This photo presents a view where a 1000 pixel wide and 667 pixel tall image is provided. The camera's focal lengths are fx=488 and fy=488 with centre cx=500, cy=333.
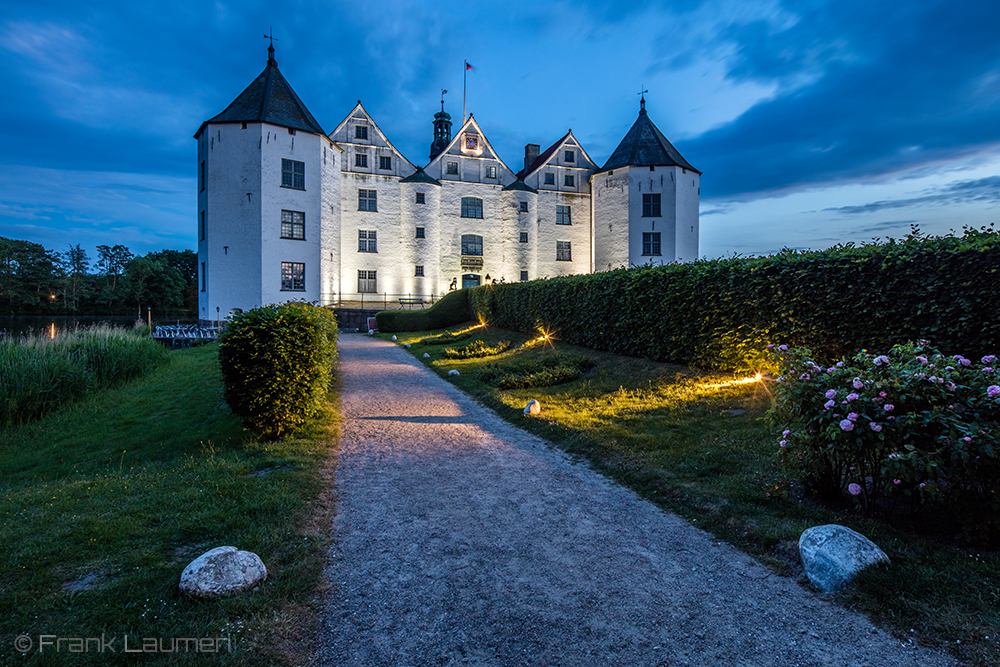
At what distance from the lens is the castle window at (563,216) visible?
40.2 m

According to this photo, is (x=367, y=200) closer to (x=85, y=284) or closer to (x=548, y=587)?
(x=548, y=587)

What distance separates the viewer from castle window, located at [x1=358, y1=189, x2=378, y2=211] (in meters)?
35.5

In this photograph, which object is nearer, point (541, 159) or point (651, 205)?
point (651, 205)

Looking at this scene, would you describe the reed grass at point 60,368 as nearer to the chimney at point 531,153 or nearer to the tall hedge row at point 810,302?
the tall hedge row at point 810,302

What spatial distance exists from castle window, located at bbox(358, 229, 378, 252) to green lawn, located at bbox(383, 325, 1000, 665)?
1055 inches

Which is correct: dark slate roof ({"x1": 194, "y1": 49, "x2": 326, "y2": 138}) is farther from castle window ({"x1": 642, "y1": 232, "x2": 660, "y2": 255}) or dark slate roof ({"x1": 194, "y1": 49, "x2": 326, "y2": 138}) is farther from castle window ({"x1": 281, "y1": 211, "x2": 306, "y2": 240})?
castle window ({"x1": 642, "y1": 232, "x2": 660, "y2": 255})

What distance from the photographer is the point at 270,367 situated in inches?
260

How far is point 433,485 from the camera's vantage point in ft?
17.3

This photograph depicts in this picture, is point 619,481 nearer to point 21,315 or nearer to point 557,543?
point 557,543

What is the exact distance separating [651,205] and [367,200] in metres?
20.6

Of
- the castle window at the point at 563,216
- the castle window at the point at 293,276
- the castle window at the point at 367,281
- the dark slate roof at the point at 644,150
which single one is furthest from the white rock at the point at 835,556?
the castle window at the point at 563,216

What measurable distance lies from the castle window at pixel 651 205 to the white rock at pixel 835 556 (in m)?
34.1

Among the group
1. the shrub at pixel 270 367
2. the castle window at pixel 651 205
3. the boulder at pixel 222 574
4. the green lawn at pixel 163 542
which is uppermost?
the castle window at pixel 651 205

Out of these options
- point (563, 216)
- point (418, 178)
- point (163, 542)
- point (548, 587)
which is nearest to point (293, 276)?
point (418, 178)
